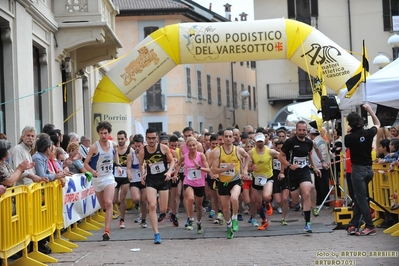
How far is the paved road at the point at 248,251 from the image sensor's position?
10.1m

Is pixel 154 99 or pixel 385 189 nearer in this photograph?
pixel 385 189

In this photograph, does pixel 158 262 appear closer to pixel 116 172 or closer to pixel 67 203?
pixel 67 203

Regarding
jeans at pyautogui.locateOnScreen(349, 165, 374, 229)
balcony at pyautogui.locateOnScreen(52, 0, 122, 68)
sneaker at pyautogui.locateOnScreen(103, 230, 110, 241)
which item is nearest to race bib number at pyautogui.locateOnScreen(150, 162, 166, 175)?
sneaker at pyautogui.locateOnScreen(103, 230, 110, 241)

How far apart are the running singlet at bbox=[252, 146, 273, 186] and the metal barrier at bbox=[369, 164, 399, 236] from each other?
78.1 inches

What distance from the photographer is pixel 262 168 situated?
14719mm

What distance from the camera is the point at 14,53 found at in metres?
16.4

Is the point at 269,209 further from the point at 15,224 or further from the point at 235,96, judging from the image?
the point at 235,96

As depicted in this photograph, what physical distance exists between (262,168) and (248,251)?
368 cm

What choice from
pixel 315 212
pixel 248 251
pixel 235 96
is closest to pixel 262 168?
pixel 315 212

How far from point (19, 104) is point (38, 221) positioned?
21.7 feet

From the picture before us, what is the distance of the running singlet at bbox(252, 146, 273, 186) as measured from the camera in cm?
1474

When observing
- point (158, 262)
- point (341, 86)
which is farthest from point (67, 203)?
point (341, 86)

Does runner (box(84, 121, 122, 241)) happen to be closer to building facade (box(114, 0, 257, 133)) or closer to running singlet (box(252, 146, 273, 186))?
running singlet (box(252, 146, 273, 186))

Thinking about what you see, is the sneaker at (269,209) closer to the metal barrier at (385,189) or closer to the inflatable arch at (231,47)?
the inflatable arch at (231,47)
